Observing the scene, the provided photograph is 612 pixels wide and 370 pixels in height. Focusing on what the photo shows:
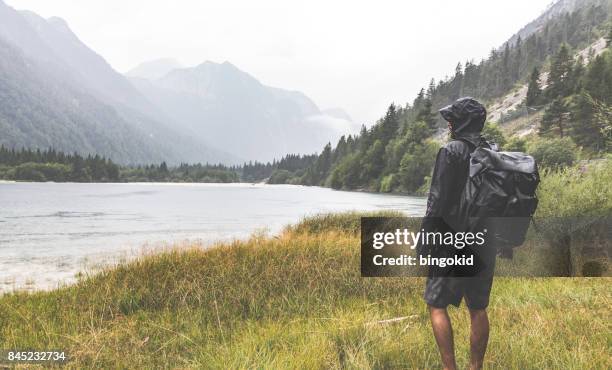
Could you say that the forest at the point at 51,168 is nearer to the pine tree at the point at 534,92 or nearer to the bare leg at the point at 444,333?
the pine tree at the point at 534,92

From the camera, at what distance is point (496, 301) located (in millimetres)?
8211

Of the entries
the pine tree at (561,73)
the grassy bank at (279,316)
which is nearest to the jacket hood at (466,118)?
the grassy bank at (279,316)

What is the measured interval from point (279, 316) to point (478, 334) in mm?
5333

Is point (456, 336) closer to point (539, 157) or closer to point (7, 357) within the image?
point (7, 357)

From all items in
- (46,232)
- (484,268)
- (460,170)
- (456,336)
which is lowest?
(46,232)

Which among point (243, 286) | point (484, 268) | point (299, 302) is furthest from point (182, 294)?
point (484, 268)

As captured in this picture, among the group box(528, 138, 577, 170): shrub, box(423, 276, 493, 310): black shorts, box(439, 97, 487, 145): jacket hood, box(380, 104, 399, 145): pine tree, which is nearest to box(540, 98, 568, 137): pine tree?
box(528, 138, 577, 170): shrub

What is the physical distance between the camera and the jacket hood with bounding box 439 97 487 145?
13.6 ft

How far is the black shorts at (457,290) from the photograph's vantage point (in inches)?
160

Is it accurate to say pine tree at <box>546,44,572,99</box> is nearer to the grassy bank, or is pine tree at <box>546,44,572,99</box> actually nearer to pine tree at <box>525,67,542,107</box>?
pine tree at <box>525,67,542,107</box>

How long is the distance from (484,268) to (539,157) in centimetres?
6476

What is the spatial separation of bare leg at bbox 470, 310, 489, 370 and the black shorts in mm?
127

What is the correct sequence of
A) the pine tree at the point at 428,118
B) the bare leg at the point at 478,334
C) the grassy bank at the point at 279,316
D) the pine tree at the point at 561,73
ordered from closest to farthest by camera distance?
the bare leg at the point at 478,334 < the grassy bank at the point at 279,316 < the pine tree at the point at 561,73 < the pine tree at the point at 428,118

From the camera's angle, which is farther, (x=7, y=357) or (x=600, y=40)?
(x=600, y=40)
